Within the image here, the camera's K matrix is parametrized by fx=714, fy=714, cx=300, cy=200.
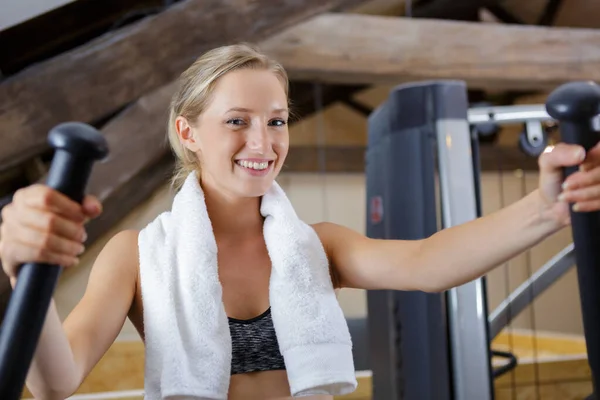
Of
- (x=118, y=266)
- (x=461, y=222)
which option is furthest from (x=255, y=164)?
(x=461, y=222)

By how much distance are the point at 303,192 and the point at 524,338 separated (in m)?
1.37

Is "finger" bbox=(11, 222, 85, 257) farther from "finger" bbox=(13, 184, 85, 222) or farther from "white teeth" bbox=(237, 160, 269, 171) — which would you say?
"white teeth" bbox=(237, 160, 269, 171)

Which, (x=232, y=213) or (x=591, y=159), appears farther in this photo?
(x=232, y=213)

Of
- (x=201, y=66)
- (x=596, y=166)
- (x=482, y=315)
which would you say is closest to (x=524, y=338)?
(x=482, y=315)

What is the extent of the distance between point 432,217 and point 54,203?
1.34 m

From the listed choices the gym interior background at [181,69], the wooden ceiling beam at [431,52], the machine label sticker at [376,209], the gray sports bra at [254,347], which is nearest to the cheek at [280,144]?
the gray sports bra at [254,347]

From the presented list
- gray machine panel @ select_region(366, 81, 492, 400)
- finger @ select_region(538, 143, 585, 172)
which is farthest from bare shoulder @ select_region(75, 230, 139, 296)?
gray machine panel @ select_region(366, 81, 492, 400)

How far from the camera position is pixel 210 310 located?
103 centimetres

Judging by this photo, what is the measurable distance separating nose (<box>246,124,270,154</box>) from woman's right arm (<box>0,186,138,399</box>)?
10.0 inches

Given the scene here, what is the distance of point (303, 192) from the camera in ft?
12.0

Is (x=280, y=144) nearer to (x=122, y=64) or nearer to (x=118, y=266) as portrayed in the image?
(x=118, y=266)

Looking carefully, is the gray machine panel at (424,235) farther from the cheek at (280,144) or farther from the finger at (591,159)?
the finger at (591,159)

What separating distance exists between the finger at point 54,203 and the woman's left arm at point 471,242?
39 centimetres

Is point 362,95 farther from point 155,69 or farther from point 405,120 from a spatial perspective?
point 405,120
